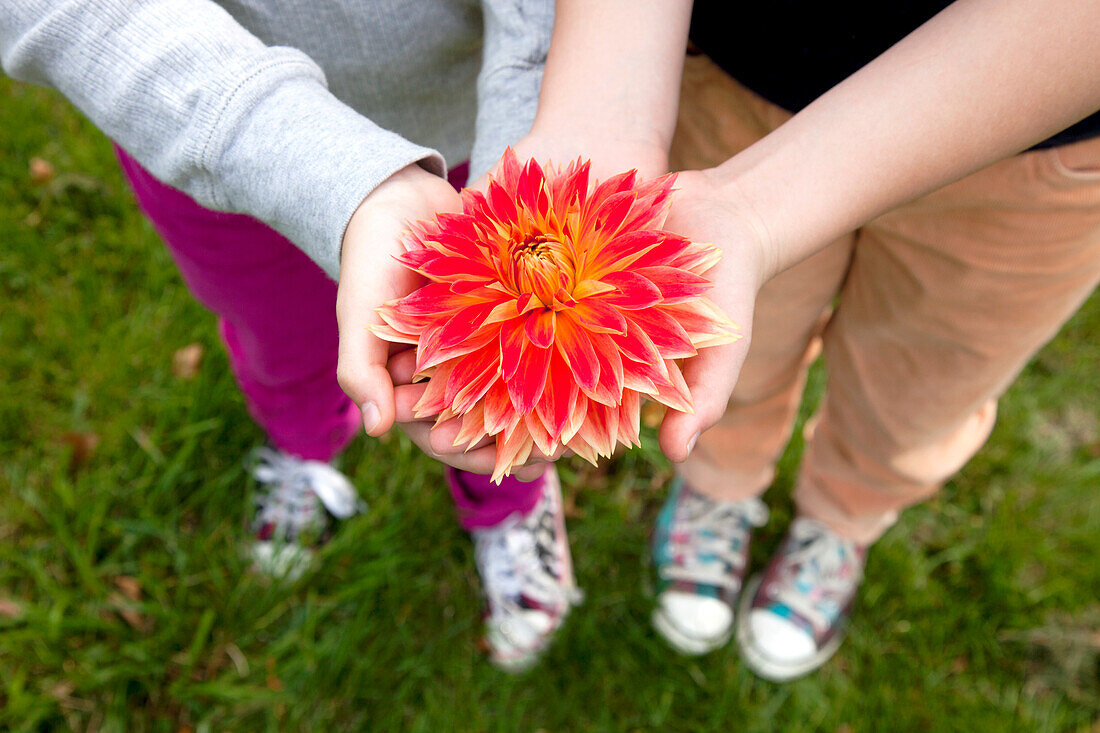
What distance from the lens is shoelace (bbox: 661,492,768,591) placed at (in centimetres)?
197

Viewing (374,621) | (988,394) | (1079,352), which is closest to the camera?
(988,394)

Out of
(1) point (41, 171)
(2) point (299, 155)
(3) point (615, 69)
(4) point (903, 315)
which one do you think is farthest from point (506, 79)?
(1) point (41, 171)

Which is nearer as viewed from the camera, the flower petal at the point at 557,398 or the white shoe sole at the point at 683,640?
the flower petal at the point at 557,398

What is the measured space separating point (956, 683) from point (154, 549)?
2.13 metres

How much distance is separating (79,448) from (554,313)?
1787 millimetres

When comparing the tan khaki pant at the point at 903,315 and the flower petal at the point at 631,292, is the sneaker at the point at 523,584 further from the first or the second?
the flower petal at the point at 631,292

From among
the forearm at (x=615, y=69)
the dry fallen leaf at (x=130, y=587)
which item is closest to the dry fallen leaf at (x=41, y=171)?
the dry fallen leaf at (x=130, y=587)

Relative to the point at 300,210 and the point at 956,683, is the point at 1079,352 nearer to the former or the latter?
the point at 956,683

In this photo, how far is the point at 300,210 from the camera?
0.98 m

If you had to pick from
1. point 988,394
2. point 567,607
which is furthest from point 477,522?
point 988,394

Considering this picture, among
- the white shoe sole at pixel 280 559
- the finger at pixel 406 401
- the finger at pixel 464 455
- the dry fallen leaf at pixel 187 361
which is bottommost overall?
the white shoe sole at pixel 280 559

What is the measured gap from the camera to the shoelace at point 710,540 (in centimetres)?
197

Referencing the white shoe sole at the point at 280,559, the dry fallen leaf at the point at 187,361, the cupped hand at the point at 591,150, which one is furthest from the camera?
the dry fallen leaf at the point at 187,361

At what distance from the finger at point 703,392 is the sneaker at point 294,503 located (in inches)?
52.1
